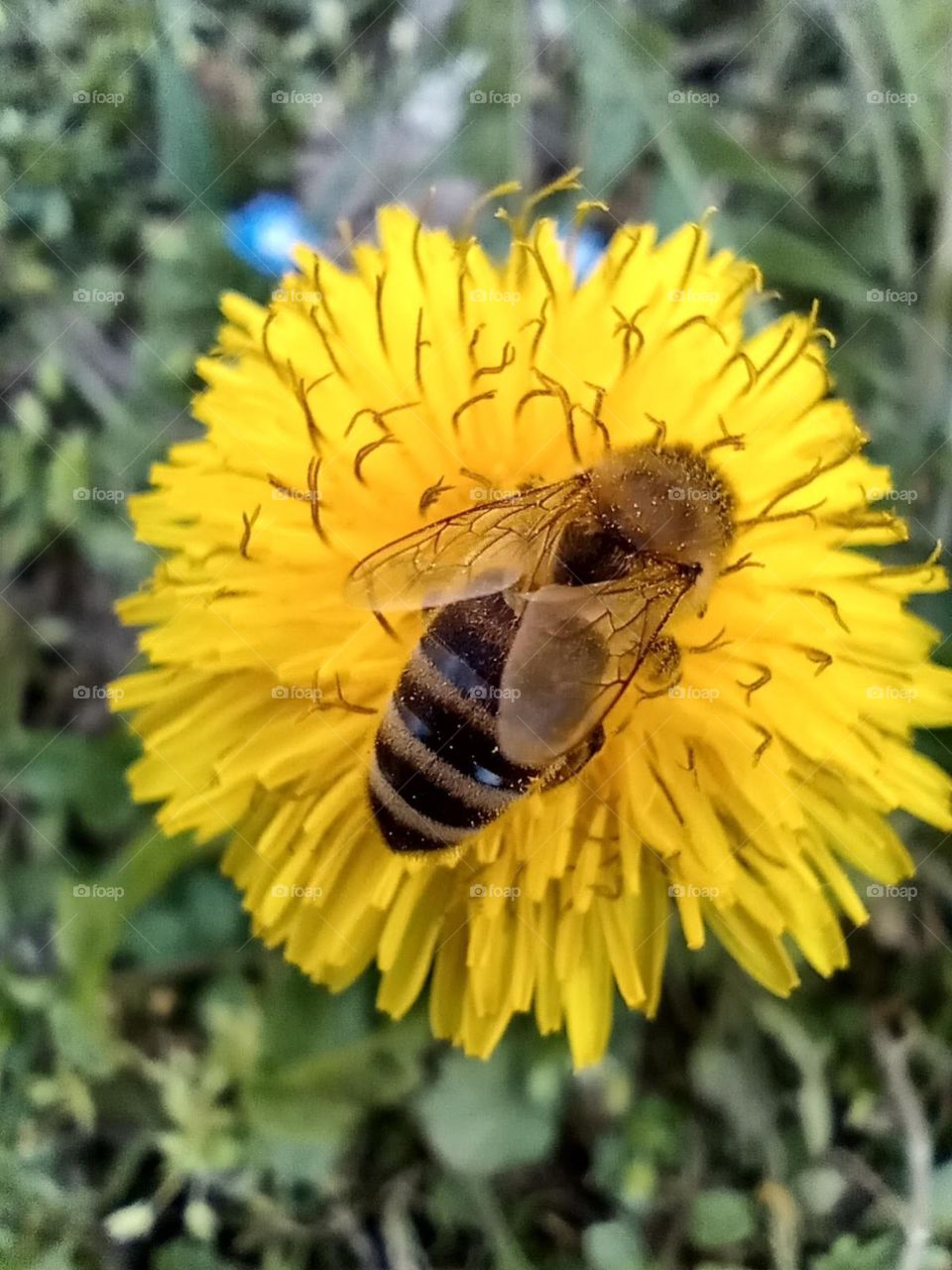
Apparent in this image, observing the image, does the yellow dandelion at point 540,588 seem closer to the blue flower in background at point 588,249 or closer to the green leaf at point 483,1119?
the green leaf at point 483,1119

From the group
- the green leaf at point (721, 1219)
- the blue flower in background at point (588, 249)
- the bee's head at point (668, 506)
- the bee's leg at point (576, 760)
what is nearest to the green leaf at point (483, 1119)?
the green leaf at point (721, 1219)

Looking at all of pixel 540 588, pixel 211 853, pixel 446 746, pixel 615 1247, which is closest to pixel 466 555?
pixel 540 588

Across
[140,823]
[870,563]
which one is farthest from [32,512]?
[870,563]

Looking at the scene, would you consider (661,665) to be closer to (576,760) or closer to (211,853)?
(576,760)

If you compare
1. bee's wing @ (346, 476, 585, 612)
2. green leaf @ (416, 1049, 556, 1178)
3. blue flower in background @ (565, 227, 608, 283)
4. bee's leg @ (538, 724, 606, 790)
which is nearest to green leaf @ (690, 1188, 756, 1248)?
green leaf @ (416, 1049, 556, 1178)

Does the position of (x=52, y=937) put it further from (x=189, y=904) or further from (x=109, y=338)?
(x=109, y=338)

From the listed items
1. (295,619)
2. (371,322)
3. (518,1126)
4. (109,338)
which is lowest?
(518,1126)
